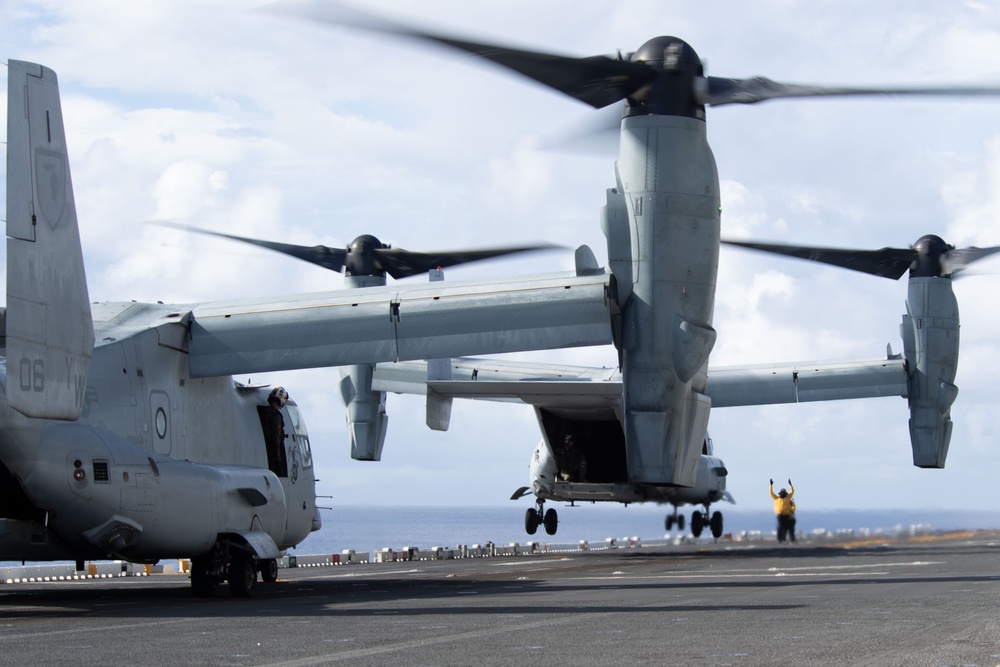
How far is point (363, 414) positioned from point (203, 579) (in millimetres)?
17143

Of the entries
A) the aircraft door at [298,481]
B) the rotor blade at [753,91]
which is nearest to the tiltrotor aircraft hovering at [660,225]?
the rotor blade at [753,91]

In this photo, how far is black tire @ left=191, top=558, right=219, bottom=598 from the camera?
20797 millimetres

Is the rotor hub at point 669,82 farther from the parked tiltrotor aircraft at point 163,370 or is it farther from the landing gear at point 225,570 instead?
the landing gear at point 225,570

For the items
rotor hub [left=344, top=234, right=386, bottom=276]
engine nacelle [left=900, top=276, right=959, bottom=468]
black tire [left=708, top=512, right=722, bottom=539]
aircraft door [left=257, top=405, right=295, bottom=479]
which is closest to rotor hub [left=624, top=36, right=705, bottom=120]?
aircraft door [left=257, top=405, right=295, bottom=479]

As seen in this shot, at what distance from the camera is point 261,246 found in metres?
35.7

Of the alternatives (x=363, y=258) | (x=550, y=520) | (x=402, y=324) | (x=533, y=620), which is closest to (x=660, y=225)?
(x=402, y=324)

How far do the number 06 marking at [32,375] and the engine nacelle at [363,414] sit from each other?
72.2 feet

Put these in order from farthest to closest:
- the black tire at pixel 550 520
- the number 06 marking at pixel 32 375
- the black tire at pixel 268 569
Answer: the black tire at pixel 550 520 → the black tire at pixel 268 569 → the number 06 marking at pixel 32 375

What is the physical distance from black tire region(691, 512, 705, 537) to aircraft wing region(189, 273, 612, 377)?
2844 cm

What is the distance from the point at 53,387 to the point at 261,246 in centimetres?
1995

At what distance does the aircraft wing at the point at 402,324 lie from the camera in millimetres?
20469

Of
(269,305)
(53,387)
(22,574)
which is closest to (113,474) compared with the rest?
(53,387)

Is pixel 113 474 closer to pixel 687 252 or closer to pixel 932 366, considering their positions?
pixel 687 252

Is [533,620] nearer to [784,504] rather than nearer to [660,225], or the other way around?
[660,225]
